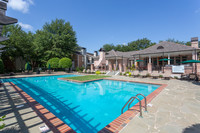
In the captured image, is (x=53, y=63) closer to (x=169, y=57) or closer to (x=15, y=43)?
(x=15, y=43)

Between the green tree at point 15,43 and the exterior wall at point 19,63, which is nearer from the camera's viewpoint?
the green tree at point 15,43

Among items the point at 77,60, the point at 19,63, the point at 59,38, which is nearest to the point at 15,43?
the point at 19,63

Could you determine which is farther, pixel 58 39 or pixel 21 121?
pixel 58 39

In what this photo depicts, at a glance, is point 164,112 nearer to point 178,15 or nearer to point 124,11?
point 124,11

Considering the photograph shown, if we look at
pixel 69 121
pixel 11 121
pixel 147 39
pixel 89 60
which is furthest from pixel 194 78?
pixel 147 39

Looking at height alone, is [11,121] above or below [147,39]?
below

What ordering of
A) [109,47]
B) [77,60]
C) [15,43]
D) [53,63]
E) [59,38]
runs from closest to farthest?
[15,43], [53,63], [59,38], [77,60], [109,47]

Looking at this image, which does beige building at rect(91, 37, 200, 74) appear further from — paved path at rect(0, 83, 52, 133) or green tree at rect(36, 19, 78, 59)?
paved path at rect(0, 83, 52, 133)

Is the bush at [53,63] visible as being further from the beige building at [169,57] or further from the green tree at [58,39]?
the beige building at [169,57]

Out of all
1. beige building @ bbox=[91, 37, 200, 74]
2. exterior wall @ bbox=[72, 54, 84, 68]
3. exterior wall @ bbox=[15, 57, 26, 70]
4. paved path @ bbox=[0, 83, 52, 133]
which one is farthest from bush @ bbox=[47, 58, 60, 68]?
paved path @ bbox=[0, 83, 52, 133]

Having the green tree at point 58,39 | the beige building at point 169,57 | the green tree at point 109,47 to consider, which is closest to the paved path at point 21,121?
the beige building at point 169,57

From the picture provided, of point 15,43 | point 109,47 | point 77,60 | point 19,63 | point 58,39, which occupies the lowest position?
point 19,63

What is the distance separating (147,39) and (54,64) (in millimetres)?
48040

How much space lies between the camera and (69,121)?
4.73 metres
